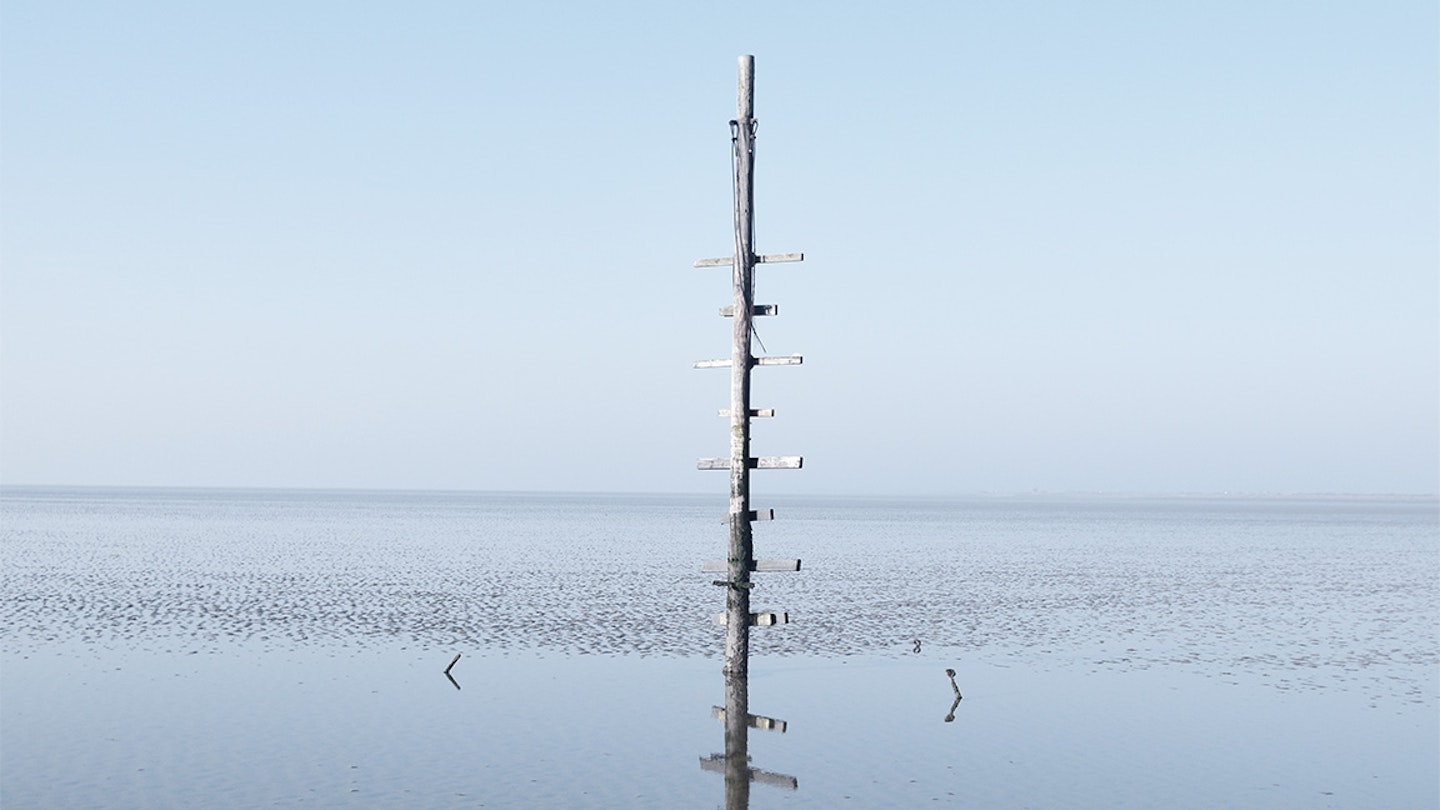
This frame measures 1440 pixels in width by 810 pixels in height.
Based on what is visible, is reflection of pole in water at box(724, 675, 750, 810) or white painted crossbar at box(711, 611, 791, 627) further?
white painted crossbar at box(711, 611, 791, 627)

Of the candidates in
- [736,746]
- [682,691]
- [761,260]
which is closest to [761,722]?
[736,746]

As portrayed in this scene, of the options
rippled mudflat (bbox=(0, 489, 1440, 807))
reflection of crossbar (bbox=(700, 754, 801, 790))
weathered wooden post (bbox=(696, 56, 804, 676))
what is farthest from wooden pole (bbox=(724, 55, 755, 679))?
reflection of crossbar (bbox=(700, 754, 801, 790))

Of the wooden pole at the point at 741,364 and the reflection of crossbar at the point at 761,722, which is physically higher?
the wooden pole at the point at 741,364

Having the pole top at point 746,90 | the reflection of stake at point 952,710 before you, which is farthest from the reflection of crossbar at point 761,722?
the pole top at point 746,90

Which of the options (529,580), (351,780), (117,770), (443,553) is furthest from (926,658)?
(443,553)

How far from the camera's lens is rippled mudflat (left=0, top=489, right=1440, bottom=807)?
20.9 m

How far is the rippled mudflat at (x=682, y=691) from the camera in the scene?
20.9m

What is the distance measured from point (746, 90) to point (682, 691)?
13837 mm

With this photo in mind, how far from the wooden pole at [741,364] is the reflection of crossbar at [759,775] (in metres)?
3.34

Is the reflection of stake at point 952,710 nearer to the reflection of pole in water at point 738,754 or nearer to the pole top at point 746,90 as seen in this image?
the reflection of pole in water at point 738,754

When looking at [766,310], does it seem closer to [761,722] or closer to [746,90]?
[746,90]

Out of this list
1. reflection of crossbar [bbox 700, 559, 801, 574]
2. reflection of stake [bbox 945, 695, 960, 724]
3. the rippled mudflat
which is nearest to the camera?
the rippled mudflat

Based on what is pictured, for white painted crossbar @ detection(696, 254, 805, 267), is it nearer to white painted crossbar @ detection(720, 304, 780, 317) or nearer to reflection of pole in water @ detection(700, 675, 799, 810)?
white painted crossbar @ detection(720, 304, 780, 317)

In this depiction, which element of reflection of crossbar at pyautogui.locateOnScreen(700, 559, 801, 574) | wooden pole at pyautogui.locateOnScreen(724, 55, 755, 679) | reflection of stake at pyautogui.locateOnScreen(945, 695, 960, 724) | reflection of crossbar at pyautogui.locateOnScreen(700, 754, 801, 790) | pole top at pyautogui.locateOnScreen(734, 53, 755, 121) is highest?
pole top at pyautogui.locateOnScreen(734, 53, 755, 121)
